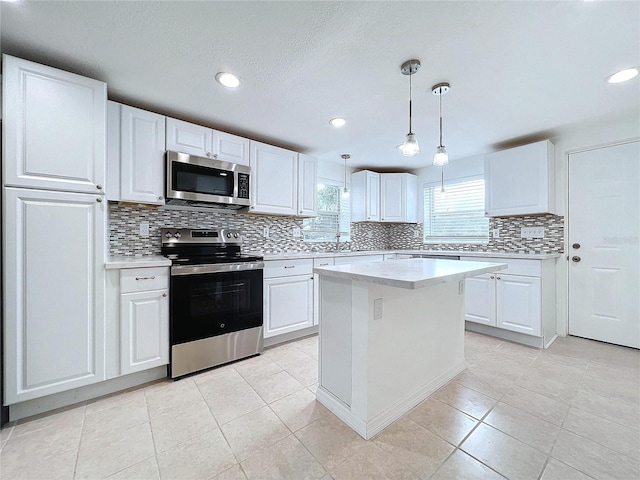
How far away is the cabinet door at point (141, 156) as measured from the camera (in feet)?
7.06

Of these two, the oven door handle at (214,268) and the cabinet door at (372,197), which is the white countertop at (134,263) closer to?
the oven door handle at (214,268)

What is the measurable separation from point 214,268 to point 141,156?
110 centimetres

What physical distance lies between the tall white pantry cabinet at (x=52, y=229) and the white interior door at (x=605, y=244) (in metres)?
4.49

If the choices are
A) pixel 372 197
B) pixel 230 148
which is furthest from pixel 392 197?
pixel 230 148

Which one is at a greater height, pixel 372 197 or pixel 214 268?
pixel 372 197

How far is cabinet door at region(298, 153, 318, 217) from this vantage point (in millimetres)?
3246

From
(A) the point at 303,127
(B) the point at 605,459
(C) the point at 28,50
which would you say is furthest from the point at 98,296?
(B) the point at 605,459

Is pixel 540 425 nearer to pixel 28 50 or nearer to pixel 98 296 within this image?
pixel 98 296

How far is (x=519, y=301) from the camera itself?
2.85 m

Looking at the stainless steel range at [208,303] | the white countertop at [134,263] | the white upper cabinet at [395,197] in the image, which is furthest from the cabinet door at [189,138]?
the white upper cabinet at [395,197]

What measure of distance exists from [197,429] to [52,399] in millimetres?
1034

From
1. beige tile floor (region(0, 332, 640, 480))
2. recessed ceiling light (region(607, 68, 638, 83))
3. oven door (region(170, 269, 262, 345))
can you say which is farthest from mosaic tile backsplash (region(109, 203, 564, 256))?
recessed ceiling light (region(607, 68, 638, 83))

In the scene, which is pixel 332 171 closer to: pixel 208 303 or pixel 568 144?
pixel 208 303

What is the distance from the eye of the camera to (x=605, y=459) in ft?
4.36
